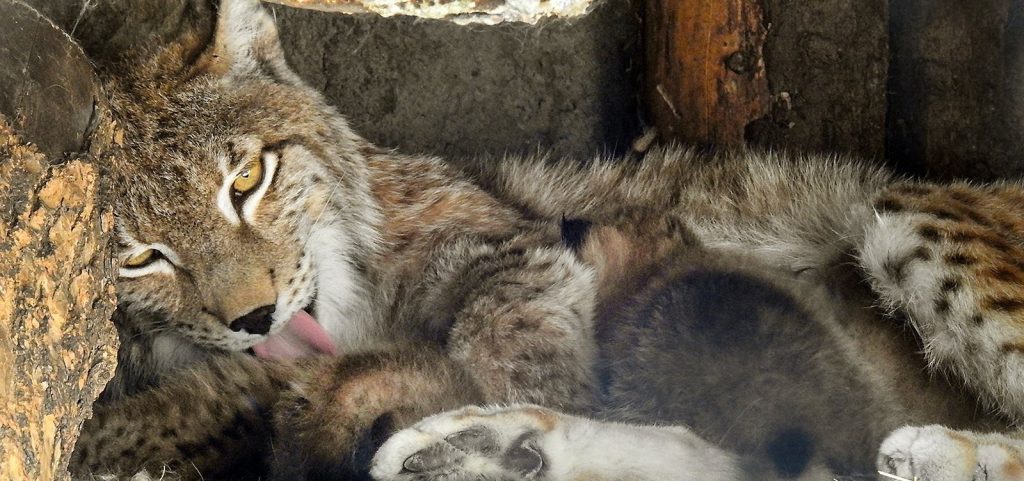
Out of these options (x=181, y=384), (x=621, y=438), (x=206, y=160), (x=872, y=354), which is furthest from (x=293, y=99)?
(x=872, y=354)

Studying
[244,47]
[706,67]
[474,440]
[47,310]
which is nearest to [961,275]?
[706,67]

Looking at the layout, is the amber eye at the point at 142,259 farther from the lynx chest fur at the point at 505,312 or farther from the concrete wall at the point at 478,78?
the concrete wall at the point at 478,78

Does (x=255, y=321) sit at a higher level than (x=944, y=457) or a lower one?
higher

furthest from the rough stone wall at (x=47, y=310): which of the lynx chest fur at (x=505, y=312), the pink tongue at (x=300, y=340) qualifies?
the pink tongue at (x=300, y=340)

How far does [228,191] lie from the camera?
3486mm

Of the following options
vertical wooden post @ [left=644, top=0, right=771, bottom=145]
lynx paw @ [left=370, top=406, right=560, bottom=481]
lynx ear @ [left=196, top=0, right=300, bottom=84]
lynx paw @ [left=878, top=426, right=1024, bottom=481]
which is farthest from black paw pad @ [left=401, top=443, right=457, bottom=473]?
vertical wooden post @ [left=644, top=0, right=771, bottom=145]

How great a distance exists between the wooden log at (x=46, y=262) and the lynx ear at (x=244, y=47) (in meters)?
0.89

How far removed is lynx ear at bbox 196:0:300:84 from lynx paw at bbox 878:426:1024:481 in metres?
2.41

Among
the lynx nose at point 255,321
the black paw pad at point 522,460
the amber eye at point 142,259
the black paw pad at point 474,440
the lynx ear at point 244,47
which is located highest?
the lynx ear at point 244,47

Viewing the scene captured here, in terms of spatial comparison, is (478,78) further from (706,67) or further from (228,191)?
(228,191)

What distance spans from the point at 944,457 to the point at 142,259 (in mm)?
2459

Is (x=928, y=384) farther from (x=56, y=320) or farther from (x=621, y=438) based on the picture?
(x=56, y=320)

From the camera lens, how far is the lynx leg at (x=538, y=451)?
2846mm

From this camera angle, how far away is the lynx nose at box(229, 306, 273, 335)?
3383 millimetres
